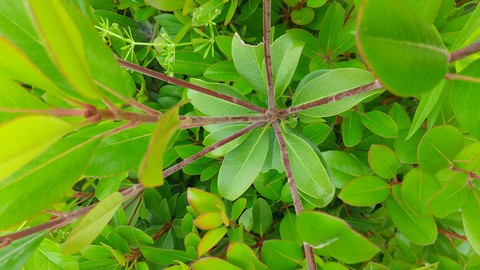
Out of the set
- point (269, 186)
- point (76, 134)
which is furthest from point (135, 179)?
point (76, 134)

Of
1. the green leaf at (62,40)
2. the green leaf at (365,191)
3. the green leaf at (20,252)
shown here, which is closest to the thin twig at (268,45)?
the green leaf at (365,191)

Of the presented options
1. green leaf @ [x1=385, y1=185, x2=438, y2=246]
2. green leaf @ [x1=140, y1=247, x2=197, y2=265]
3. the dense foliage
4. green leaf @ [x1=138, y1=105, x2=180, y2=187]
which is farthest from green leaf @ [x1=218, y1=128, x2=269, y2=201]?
green leaf @ [x1=138, y1=105, x2=180, y2=187]

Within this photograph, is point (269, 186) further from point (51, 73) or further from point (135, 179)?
point (51, 73)

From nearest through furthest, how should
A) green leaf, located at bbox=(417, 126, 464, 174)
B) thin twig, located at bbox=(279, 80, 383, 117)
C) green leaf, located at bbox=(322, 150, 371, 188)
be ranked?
thin twig, located at bbox=(279, 80, 383, 117), green leaf, located at bbox=(417, 126, 464, 174), green leaf, located at bbox=(322, 150, 371, 188)

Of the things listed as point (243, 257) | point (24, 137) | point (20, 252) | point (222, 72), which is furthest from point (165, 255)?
point (24, 137)

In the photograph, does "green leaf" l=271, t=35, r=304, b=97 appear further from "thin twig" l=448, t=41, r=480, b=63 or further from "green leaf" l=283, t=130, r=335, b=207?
"thin twig" l=448, t=41, r=480, b=63

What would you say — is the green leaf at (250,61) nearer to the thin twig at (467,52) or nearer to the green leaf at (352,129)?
the green leaf at (352,129)
